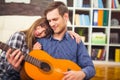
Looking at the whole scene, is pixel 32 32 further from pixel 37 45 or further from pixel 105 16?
pixel 105 16

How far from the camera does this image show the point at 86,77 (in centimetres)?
176

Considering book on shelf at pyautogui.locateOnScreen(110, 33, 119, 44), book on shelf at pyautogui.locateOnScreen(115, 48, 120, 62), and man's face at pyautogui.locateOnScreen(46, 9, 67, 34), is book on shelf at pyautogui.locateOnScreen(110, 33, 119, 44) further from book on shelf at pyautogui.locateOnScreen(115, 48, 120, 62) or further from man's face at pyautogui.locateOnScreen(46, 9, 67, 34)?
man's face at pyautogui.locateOnScreen(46, 9, 67, 34)

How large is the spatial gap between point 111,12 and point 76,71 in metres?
3.71

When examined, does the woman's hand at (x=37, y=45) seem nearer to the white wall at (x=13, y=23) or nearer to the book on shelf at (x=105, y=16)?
the white wall at (x=13, y=23)

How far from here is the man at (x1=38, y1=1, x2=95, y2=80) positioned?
1799mm

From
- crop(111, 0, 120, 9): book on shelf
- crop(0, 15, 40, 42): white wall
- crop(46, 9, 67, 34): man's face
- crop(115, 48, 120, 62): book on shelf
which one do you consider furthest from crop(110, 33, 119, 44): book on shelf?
crop(46, 9, 67, 34): man's face

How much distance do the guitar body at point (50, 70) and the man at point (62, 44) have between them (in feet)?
0.32

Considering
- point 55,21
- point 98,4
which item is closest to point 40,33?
point 55,21

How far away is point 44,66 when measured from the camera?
168 centimetres

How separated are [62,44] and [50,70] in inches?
9.1

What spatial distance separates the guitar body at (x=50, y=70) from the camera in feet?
5.46

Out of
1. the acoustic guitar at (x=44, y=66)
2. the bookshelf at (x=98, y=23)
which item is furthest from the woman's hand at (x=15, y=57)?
the bookshelf at (x=98, y=23)

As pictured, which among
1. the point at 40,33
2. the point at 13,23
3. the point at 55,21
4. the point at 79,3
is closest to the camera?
the point at 55,21

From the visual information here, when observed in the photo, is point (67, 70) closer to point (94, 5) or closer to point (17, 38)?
point (17, 38)
